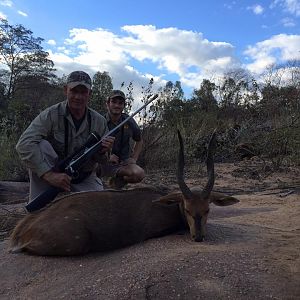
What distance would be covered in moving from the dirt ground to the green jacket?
0.93 metres

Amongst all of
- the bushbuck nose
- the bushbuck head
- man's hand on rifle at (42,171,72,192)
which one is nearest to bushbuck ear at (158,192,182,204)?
the bushbuck head

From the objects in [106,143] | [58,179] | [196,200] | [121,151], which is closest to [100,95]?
[121,151]

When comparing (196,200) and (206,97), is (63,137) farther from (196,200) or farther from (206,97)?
(206,97)

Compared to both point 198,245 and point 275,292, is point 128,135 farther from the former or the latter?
point 275,292

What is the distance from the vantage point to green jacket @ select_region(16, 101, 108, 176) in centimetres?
512

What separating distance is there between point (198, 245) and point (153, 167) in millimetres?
7207

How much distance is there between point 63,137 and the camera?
549cm

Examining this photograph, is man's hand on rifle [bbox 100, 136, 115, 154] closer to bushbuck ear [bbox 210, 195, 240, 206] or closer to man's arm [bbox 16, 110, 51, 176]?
man's arm [bbox 16, 110, 51, 176]

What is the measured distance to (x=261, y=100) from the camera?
13.8 meters

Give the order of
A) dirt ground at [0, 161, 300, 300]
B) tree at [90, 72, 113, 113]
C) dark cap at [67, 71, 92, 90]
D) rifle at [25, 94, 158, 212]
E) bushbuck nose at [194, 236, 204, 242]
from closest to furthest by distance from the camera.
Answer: dirt ground at [0, 161, 300, 300] < bushbuck nose at [194, 236, 204, 242] < rifle at [25, 94, 158, 212] < dark cap at [67, 71, 92, 90] < tree at [90, 72, 113, 113]

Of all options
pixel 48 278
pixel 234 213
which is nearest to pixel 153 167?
pixel 234 213

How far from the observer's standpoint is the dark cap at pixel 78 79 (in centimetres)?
555

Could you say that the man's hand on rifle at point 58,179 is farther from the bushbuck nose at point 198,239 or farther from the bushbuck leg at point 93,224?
the bushbuck nose at point 198,239

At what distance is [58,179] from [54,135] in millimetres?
746
